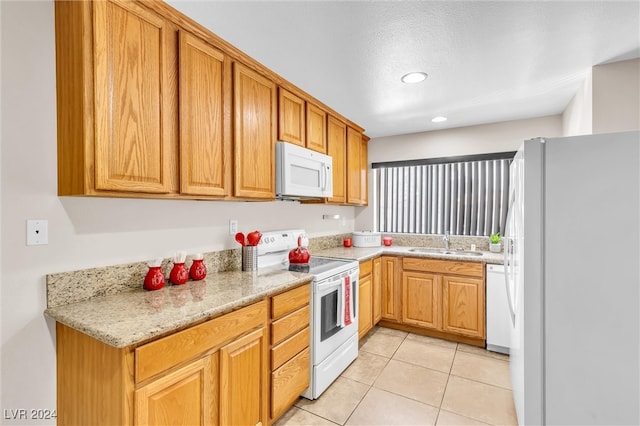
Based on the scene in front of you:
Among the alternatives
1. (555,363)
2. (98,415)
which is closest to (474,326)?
(555,363)

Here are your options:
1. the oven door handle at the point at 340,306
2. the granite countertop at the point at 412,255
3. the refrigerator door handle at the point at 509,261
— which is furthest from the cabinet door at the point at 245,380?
the refrigerator door handle at the point at 509,261

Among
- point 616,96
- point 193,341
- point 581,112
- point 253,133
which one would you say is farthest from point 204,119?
point 581,112

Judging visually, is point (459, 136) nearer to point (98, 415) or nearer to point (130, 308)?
point (130, 308)

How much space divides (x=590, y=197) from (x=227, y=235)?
7.01ft

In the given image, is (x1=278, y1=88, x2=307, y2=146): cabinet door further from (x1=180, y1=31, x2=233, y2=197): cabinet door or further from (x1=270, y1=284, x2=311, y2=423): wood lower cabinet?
(x1=270, y1=284, x2=311, y2=423): wood lower cabinet

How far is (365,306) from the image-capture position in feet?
9.59

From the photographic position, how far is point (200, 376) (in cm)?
131

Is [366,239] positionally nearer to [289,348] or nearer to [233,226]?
[233,226]

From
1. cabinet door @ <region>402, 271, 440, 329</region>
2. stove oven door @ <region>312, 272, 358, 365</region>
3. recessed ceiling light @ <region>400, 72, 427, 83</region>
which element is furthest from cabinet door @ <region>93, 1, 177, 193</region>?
cabinet door @ <region>402, 271, 440, 329</region>

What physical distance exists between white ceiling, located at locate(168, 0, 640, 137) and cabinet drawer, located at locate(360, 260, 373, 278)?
1.53 meters

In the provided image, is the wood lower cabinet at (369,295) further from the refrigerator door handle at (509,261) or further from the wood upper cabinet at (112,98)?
the wood upper cabinet at (112,98)

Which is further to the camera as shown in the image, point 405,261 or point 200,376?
point 405,261

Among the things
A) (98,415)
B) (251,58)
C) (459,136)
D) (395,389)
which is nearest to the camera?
(98,415)

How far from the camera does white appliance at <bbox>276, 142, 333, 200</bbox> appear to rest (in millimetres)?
2258
